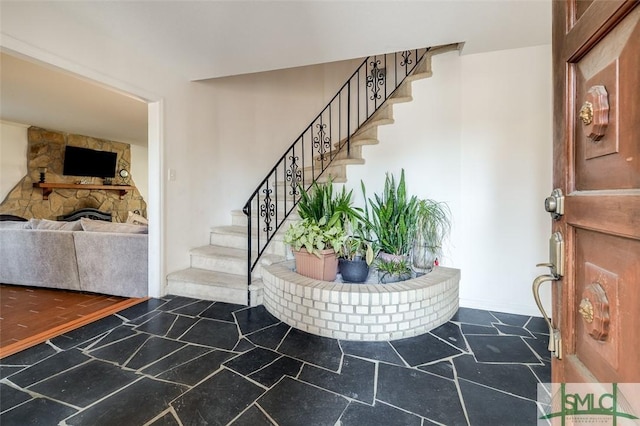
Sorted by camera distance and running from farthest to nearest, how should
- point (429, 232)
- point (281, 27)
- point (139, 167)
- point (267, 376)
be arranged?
point (139, 167) → point (429, 232) → point (281, 27) → point (267, 376)

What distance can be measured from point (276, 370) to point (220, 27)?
2.47 meters

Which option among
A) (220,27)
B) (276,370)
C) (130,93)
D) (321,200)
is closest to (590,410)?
(276,370)

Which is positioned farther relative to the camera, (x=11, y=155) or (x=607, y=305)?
(x=11, y=155)

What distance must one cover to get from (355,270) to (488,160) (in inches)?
62.0

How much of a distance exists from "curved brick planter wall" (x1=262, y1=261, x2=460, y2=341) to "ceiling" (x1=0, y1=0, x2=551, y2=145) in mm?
1966

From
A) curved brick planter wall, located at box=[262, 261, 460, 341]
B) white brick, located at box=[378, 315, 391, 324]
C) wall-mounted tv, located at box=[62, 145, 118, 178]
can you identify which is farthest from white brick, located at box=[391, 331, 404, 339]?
wall-mounted tv, located at box=[62, 145, 118, 178]

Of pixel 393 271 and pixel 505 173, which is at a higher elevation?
pixel 505 173

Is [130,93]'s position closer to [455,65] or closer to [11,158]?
[455,65]

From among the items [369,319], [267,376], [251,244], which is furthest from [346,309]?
[251,244]

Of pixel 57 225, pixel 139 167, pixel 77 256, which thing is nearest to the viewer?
pixel 77 256

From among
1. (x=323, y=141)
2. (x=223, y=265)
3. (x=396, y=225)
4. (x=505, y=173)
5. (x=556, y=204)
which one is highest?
(x=323, y=141)

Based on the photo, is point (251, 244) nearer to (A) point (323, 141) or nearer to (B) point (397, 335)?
(B) point (397, 335)

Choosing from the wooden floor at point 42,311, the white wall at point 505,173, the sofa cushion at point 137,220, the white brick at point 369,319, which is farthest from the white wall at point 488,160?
the sofa cushion at point 137,220

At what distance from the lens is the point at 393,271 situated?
8.02 feet
